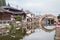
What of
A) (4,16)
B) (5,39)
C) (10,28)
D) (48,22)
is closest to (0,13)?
(4,16)

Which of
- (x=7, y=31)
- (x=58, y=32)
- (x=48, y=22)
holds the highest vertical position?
(x=58, y=32)

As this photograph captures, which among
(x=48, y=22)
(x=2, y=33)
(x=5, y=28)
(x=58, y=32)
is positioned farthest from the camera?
(x=48, y=22)

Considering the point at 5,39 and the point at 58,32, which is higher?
the point at 58,32

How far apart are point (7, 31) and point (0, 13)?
9.86m

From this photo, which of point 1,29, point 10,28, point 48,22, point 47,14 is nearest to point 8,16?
point 10,28

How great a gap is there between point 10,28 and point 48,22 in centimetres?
5108

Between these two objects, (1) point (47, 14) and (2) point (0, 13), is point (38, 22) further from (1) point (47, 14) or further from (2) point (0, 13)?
(2) point (0, 13)

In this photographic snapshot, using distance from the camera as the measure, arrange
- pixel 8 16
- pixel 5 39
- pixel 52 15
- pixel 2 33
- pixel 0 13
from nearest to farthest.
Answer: pixel 5 39 → pixel 2 33 → pixel 0 13 → pixel 8 16 → pixel 52 15

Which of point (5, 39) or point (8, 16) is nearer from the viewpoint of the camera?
point (5, 39)

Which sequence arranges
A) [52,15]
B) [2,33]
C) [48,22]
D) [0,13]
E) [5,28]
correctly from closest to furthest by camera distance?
[2,33], [5,28], [0,13], [52,15], [48,22]

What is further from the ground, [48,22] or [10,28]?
[10,28]

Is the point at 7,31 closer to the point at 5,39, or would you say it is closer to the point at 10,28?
the point at 10,28

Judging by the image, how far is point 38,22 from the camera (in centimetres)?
6800

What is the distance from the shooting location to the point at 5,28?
2948 centimetres
